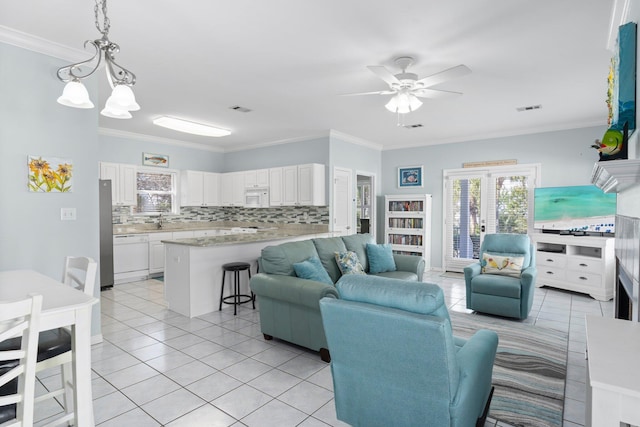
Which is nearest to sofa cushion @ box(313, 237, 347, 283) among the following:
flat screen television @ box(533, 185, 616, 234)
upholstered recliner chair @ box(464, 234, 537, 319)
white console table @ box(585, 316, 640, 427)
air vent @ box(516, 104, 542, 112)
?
upholstered recliner chair @ box(464, 234, 537, 319)

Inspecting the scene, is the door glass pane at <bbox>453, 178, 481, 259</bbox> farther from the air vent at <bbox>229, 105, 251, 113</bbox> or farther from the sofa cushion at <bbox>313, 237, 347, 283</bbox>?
the air vent at <bbox>229, 105, 251, 113</bbox>

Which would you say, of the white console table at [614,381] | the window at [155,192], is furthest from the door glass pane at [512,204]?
the window at [155,192]

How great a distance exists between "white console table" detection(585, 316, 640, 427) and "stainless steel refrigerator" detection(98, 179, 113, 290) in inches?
242

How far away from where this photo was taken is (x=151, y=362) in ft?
9.86

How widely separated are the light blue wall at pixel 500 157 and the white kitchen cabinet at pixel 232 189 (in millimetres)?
3051

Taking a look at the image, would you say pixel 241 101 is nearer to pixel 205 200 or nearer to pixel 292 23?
pixel 292 23

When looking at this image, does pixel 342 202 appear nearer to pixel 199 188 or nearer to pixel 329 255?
pixel 329 255

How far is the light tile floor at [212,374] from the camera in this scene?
7.40 ft

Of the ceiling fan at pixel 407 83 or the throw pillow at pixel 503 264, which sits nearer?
the ceiling fan at pixel 407 83

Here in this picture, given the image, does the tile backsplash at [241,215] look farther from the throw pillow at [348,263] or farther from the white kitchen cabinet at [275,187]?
the throw pillow at [348,263]

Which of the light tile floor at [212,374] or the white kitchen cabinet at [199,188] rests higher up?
the white kitchen cabinet at [199,188]

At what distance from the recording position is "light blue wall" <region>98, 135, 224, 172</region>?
6297 millimetres

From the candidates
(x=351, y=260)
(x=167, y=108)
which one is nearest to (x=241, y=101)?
(x=167, y=108)

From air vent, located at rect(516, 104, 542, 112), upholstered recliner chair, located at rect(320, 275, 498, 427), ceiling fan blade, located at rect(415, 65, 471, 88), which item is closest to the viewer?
upholstered recliner chair, located at rect(320, 275, 498, 427)
